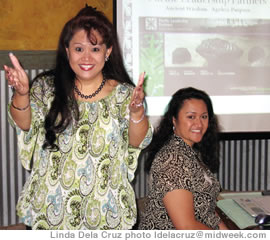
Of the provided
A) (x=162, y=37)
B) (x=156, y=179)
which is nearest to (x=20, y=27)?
(x=162, y=37)

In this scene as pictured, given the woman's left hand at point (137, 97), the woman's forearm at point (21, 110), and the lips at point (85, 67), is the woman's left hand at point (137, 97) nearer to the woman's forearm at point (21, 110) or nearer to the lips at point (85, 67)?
the lips at point (85, 67)

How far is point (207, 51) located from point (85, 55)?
1.47 metres

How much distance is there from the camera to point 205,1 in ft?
8.20

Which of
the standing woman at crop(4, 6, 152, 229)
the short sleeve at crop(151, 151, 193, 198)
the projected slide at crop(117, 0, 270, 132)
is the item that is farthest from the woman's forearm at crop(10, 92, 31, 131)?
the projected slide at crop(117, 0, 270, 132)

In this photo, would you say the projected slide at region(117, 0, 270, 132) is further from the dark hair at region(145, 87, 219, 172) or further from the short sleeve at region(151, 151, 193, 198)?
the short sleeve at region(151, 151, 193, 198)

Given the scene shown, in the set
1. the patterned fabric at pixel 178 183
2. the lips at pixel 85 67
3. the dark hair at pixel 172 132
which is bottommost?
the patterned fabric at pixel 178 183

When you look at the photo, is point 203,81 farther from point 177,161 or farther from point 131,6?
point 177,161

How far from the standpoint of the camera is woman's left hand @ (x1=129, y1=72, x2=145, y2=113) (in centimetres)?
121

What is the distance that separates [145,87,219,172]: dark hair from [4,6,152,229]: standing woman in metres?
0.31

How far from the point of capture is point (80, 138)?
4.22 feet

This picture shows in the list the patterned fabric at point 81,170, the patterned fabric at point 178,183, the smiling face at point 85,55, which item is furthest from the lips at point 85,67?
the patterned fabric at point 178,183

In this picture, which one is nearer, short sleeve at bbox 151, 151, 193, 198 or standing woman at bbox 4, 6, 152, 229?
standing woman at bbox 4, 6, 152, 229

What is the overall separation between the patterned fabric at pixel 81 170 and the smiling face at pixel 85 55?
0.11 meters

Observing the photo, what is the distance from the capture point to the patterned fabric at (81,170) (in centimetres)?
128
